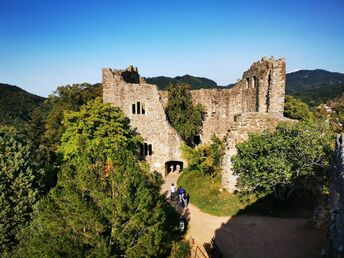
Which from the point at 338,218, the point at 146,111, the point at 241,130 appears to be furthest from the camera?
the point at 146,111

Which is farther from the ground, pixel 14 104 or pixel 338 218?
pixel 14 104

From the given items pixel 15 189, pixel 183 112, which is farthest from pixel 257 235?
pixel 183 112

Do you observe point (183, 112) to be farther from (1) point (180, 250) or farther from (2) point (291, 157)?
(1) point (180, 250)

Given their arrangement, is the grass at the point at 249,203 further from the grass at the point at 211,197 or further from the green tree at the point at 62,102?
the green tree at the point at 62,102

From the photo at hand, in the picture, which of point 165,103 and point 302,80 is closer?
point 165,103

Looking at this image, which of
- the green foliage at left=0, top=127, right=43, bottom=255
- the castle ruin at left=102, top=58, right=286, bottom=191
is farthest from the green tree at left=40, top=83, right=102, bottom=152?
the green foliage at left=0, top=127, right=43, bottom=255

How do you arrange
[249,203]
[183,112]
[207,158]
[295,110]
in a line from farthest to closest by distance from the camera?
[295,110] < [183,112] < [207,158] < [249,203]

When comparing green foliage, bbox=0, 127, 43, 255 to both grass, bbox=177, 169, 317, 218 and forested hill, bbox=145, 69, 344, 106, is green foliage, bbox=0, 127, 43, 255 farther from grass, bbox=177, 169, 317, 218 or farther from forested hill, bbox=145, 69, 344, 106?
forested hill, bbox=145, 69, 344, 106
